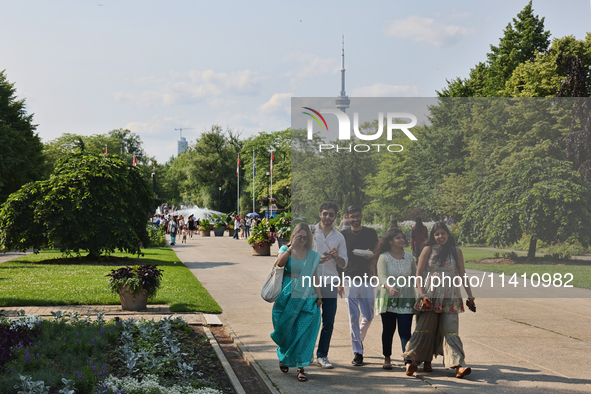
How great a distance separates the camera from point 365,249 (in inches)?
269

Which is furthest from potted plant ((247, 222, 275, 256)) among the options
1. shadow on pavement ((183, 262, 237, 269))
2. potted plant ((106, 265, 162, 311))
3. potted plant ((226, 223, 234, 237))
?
potted plant ((226, 223, 234, 237))

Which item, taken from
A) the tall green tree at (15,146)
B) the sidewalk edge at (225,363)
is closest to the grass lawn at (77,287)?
the sidewalk edge at (225,363)

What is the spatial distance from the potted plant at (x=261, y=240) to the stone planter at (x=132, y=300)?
14555mm

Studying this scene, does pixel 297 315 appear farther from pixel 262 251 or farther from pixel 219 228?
pixel 219 228

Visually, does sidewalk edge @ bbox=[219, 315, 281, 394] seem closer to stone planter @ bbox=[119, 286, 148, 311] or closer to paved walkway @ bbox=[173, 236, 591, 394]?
paved walkway @ bbox=[173, 236, 591, 394]

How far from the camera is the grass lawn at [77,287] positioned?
1101cm

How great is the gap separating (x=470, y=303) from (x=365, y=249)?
4.55 feet

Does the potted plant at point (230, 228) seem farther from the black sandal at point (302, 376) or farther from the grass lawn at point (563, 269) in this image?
the black sandal at point (302, 376)

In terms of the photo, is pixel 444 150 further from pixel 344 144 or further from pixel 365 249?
pixel 365 249

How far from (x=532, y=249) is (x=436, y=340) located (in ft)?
47.0

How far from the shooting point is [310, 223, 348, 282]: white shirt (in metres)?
6.59

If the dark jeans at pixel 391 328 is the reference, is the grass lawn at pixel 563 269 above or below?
below

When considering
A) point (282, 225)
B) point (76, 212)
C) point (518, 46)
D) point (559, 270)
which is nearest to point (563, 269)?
point (559, 270)

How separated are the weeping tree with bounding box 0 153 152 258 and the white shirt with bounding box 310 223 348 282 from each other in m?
14.3
